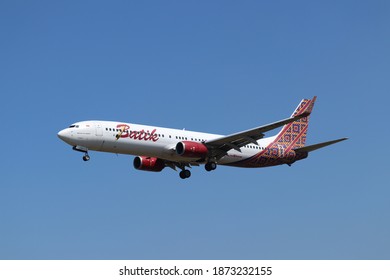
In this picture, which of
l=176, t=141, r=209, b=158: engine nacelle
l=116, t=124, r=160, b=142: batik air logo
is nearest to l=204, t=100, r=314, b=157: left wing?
l=176, t=141, r=209, b=158: engine nacelle

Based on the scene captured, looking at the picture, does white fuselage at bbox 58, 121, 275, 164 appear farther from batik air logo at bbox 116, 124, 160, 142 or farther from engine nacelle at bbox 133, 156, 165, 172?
engine nacelle at bbox 133, 156, 165, 172

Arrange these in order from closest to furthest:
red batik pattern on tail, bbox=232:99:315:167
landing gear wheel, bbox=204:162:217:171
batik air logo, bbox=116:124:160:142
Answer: batik air logo, bbox=116:124:160:142 < landing gear wheel, bbox=204:162:217:171 < red batik pattern on tail, bbox=232:99:315:167

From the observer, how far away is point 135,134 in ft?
194

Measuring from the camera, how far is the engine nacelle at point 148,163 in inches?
2566

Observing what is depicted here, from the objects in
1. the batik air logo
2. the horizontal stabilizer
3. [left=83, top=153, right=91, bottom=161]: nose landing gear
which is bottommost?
[left=83, top=153, right=91, bottom=161]: nose landing gear

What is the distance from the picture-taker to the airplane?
2290 inches

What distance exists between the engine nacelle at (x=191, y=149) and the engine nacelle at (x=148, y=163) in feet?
17.2

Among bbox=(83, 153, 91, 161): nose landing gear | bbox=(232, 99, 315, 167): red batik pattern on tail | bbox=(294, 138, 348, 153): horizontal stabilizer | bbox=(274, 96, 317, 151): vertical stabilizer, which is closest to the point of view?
bbox=(83, 153, 91, 161): nose landing gear

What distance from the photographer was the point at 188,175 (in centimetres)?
6612

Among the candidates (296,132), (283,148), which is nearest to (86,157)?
(283,148)

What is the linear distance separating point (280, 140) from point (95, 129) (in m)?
18.1

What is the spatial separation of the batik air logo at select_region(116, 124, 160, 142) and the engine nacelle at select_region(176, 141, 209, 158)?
2066mm
